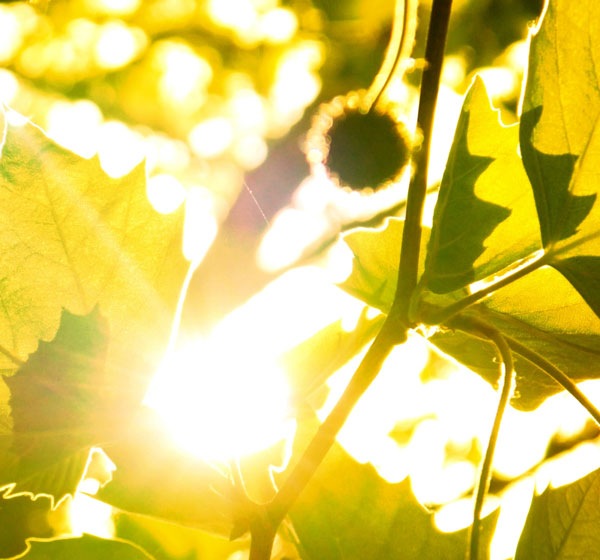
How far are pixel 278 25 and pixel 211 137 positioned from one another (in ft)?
1.65

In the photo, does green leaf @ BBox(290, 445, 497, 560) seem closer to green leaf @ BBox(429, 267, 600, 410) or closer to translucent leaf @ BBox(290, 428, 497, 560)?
translucent leaf @ BBox(290, 428, 497, 560)

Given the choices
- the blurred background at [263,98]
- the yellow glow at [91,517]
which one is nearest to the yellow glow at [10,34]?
the blurred background at [263,98]

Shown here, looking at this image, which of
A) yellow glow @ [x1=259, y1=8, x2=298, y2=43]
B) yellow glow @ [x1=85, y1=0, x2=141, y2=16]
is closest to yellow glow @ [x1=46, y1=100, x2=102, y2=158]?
yellow glow @ [x1=85, y1=0, x2=141, y2=16]

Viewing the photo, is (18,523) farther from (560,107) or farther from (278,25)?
(278,25)

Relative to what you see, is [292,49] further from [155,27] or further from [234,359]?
[234,359]

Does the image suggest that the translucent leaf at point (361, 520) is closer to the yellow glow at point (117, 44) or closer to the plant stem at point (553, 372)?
the plant stem at point (553, 372)

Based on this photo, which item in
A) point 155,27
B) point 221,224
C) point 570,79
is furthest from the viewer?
point 155,27

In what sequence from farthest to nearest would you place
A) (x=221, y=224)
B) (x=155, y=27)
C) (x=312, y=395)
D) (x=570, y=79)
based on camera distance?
(x=155, y=27) < (x=221, y=224) < (x=312, y=395) < (x=570, y=79)

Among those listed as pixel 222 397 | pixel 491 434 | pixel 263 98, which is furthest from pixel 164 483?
pixel 263 98

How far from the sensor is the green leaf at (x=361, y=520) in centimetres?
52

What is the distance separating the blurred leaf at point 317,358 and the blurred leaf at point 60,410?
0.14 metres

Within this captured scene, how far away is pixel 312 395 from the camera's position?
550 millimetres

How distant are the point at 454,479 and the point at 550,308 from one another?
2318mm

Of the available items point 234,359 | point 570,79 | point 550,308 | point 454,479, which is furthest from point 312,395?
point 454,479
